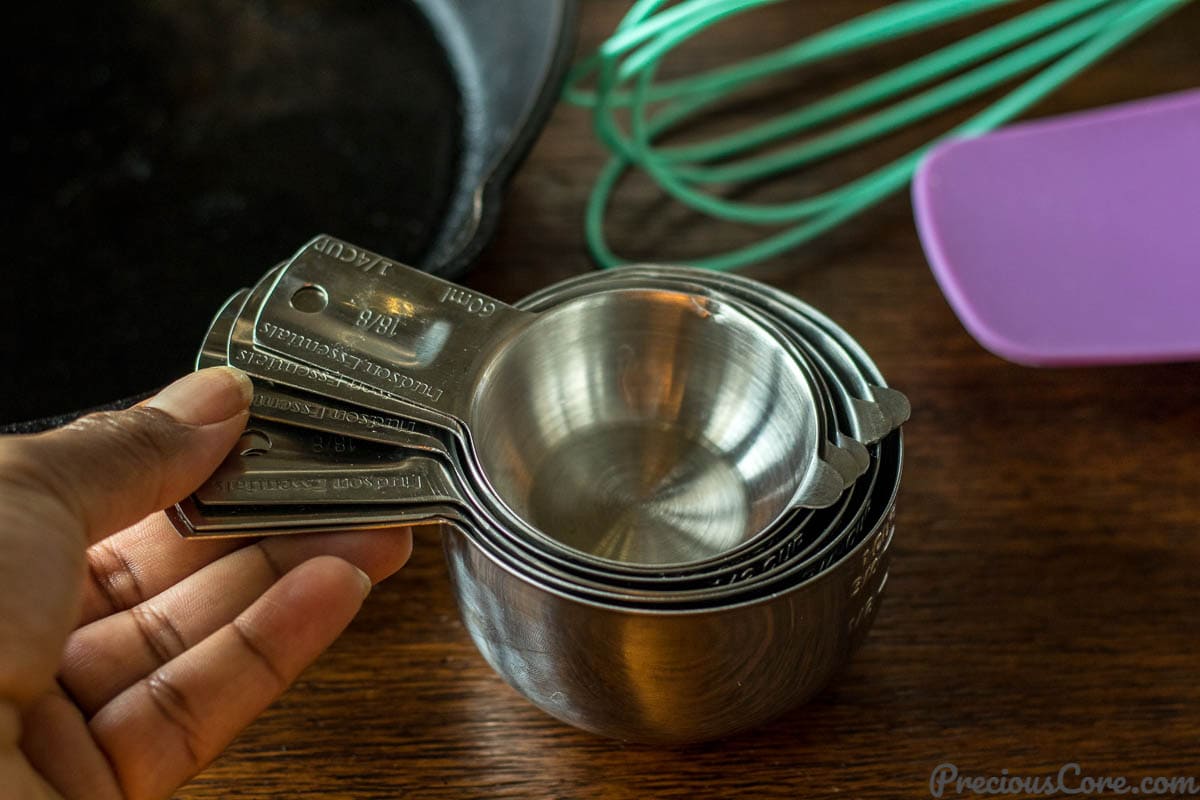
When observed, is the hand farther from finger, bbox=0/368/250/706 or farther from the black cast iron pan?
the black cast iron pan

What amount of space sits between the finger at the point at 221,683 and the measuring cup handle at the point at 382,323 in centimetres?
8

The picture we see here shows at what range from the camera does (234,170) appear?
2.54ft

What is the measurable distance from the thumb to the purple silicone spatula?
416mm

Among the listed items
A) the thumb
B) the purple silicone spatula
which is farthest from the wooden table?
the thumb

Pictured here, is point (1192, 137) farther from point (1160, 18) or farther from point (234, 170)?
point (234, 170)

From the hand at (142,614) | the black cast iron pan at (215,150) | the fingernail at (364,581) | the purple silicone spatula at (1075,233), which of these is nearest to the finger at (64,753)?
the hand at (142,614)

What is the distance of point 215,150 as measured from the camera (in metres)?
0.79

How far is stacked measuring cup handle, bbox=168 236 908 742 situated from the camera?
414 millimetres

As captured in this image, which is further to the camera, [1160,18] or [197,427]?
[1160,18]

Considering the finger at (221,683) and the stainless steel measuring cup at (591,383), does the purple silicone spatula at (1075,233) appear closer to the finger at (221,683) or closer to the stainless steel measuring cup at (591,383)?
the stainless steel measuring cup at (591,383)

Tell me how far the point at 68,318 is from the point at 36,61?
0.28 m

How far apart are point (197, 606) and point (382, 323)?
0.47ft

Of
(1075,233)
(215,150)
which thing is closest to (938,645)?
(1075,233)

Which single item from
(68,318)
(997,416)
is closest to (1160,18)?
(997,416)
